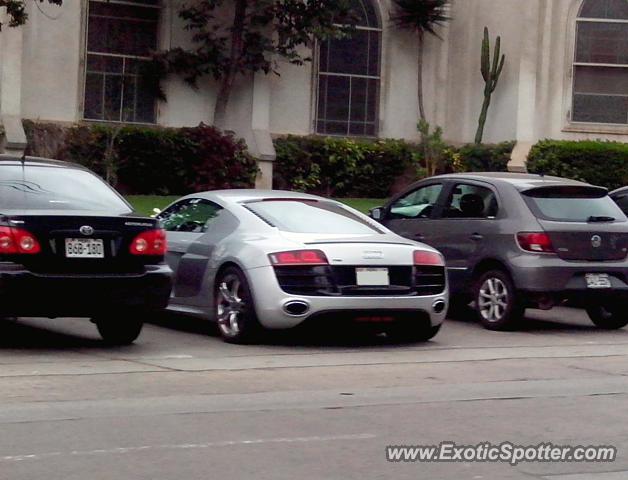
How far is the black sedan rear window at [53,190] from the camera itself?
→ 34.6 feet

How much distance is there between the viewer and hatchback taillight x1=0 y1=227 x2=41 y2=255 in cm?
1009

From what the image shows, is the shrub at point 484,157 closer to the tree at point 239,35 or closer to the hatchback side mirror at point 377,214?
the tree at point 239,35

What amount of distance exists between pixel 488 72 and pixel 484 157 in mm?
1962

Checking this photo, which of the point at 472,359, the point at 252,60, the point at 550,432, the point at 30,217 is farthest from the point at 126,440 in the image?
the point at 252,60

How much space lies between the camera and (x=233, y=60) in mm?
26719

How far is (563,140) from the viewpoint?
28688 mm

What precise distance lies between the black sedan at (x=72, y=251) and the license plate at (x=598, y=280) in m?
4.53

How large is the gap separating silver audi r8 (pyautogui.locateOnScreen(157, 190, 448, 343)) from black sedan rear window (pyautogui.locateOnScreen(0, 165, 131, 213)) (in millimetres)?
1213

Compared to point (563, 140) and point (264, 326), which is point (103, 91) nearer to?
point (563, 140)

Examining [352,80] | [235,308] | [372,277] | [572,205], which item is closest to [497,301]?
[572,205]

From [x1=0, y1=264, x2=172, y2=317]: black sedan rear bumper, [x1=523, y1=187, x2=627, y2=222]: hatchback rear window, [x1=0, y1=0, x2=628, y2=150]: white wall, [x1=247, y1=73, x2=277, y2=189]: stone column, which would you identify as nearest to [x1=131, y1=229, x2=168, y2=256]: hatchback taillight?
[x1=0, y1=264, x2=172, y2=317]: black sedan rear bumper

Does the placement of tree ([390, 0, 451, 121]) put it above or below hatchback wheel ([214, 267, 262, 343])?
above

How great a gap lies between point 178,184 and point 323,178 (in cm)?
369

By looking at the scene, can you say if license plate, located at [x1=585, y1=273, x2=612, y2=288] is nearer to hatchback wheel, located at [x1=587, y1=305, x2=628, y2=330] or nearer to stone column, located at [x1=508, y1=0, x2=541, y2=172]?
hatchback wheel, located at [x1=587, y1=305, x2=628, y2=330]
